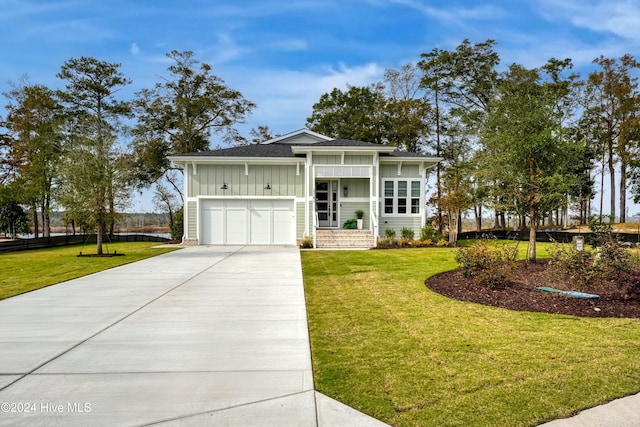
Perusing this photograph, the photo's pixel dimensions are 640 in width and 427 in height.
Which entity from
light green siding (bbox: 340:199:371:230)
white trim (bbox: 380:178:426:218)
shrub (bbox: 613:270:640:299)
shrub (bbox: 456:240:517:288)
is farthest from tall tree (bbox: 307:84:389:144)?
shrub (bbox: 613:270:640:299)

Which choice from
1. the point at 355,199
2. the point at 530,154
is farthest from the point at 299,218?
the point at 530,154

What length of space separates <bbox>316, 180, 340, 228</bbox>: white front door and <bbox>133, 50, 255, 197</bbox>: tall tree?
13.3 m

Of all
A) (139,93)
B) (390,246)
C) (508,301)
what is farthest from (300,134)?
(508,301)

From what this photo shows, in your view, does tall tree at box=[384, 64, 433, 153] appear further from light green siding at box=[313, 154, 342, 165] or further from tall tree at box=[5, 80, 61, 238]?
tall tree at box=[5, 80, 61, 238]

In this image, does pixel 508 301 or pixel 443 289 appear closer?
pixel 508 301

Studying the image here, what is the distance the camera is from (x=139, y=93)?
28125 mm

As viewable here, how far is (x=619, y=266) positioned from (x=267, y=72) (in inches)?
530

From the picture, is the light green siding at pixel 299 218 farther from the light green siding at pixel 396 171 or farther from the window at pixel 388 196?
the light green siding at pixel 396 171

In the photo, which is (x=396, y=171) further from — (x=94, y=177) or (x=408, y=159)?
(x=94, y=177)

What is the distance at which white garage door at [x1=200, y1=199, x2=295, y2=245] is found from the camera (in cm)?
1936

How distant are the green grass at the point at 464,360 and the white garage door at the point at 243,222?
1290cm

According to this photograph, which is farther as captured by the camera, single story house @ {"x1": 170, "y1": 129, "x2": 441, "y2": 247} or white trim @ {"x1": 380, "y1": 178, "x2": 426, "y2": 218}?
white trim @ {"x1": 380, "y1": 178, "x2": 426, "y2": 218}

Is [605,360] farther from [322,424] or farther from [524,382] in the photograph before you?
[322,424]

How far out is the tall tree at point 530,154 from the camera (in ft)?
29.7
